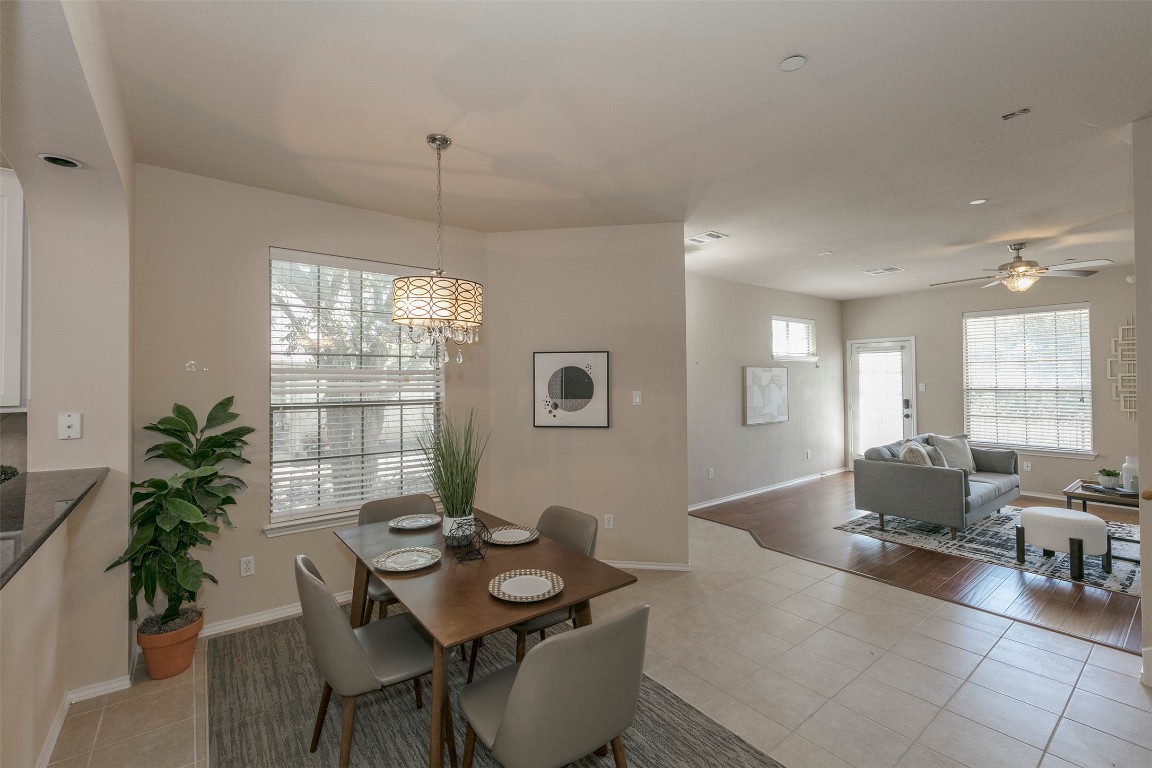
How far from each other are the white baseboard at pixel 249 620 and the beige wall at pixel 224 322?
28mm

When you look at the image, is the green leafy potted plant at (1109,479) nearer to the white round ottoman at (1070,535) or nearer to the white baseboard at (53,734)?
the white round ottoman at (1070,535)

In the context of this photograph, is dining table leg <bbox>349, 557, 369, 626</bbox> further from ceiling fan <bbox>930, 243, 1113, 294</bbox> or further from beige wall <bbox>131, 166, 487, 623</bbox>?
ceiling fan <bbox>930, 243, 1113, 294</bbox>

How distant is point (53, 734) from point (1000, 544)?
6315mm

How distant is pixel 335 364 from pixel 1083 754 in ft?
13.8

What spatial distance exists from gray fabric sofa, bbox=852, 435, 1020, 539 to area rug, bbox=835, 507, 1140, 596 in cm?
13

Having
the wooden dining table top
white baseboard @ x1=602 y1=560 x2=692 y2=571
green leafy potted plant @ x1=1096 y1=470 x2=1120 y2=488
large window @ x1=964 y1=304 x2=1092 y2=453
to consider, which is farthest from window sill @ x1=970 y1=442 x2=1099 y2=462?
the wooden dining table top

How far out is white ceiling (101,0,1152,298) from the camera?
1762 mm

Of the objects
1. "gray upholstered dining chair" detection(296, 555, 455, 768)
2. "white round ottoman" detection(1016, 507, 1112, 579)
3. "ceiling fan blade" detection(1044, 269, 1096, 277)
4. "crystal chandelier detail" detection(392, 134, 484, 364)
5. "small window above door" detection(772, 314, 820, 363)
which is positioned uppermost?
"ceiling fan blade" detection(1044, 269, 1096, 277)

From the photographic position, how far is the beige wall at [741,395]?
5926 mm

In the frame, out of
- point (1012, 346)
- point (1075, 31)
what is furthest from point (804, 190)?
point (1012, 346)

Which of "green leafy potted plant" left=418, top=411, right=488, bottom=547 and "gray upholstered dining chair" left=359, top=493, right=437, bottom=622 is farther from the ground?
"green leafy potted plant" left=418, top=411, right=488, bottom=547

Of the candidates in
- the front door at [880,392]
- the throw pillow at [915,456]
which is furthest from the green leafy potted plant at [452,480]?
the front door at [880,392]

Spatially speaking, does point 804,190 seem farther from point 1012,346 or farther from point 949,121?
point 1012,346

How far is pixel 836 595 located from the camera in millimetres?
3479
